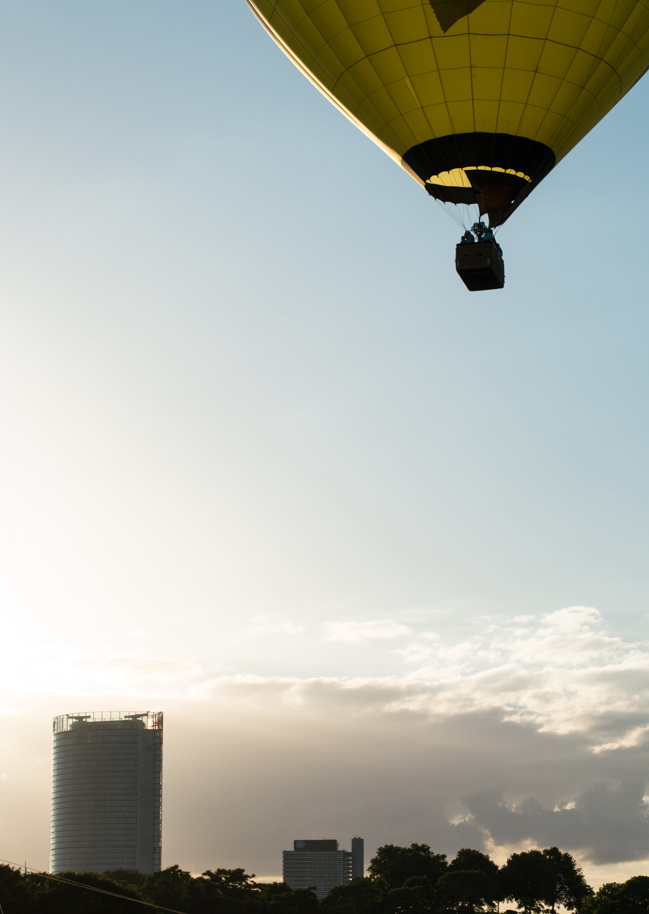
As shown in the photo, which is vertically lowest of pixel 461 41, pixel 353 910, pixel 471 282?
pixel 353 910

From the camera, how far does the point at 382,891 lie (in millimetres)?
100688

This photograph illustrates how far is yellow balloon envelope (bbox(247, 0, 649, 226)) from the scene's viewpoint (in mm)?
34875

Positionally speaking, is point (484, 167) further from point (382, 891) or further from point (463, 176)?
point (382, 891)

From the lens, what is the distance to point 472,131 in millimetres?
35688

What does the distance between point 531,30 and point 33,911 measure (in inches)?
2489

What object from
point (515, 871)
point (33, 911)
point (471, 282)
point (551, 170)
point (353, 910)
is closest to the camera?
point (471, 282)

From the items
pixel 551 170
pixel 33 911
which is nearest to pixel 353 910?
pixel 33 911

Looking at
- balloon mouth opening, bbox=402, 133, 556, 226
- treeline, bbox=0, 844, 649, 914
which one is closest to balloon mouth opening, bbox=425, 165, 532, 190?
balloon mouth opening, bbox=402, 133, 556, 226

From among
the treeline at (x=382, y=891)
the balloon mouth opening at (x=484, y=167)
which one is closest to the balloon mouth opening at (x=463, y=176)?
the balloon mouth opening at (x=484, y=167)

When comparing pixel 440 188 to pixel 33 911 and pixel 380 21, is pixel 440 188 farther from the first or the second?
pixel 33 911

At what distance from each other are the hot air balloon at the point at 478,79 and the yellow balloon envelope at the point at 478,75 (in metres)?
0.03

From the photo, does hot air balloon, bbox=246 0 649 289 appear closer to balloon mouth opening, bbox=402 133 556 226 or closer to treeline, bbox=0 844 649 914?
balloon mouth opening, bbox=402 133 556 226

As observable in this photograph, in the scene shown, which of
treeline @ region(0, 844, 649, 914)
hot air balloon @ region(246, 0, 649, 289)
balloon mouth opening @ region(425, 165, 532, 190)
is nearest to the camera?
hot air balloon @ region(246, 0, 649, 289)

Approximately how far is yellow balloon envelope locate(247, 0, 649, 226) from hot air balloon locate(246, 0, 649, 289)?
0.09 feet
